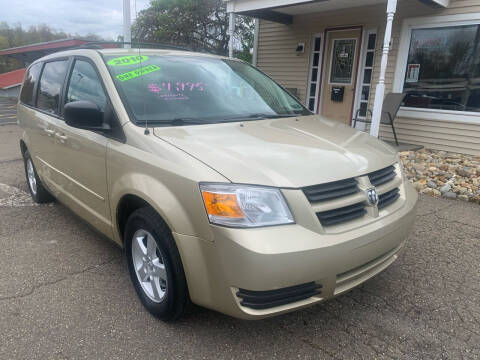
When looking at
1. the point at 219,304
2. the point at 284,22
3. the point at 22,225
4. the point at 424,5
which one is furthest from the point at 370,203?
the point at 284,22

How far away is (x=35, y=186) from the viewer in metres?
4.61

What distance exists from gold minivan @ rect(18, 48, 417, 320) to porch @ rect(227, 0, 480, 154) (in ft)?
14.8

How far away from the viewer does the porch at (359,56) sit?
711 cm

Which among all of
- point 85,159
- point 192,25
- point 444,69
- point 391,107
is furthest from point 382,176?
point 192,25

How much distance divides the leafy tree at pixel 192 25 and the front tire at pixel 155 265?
22139mm

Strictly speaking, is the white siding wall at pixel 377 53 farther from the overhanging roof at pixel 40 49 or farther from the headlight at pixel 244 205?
the overhanging roof at pixel 40 49

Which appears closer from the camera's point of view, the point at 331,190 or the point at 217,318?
the point at 331,190

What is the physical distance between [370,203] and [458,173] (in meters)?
4.27

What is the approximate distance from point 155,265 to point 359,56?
753 centimetres

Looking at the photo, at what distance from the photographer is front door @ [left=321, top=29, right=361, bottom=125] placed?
8.68m

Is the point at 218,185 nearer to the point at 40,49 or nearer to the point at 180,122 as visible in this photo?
the point at 180,122

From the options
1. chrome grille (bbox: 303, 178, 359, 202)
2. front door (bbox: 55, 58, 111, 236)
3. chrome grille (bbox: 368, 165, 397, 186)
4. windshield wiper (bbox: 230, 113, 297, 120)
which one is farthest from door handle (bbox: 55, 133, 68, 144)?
chrome grille (bbox: 368, 165, 397, 186)

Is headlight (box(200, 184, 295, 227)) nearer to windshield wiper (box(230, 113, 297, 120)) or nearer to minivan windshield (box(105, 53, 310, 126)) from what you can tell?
minivan windshield (box(105, 53, 310, 126))

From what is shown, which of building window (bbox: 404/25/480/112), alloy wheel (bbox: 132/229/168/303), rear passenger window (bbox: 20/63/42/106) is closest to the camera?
alloy wheel (bbox: 132/229/168/303)
